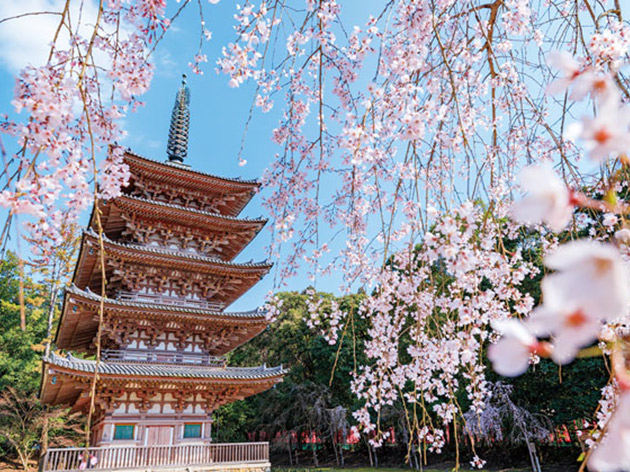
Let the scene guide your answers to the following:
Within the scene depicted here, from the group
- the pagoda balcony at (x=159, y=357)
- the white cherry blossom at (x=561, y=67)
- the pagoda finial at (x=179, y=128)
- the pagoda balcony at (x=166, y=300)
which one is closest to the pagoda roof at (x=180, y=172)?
the pagoda finial at (x=179, y=128)

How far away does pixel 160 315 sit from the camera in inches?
302

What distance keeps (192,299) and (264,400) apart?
365 inches

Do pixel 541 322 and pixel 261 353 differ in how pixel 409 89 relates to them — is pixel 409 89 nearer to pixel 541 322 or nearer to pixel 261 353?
pixel 541 322

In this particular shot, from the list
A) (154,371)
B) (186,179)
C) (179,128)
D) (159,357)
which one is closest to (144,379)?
(154,371)

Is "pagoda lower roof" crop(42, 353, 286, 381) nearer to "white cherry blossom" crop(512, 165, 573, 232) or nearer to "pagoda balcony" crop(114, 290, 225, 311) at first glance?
"pagoda balcony" crop(114, 290, 225, 311)

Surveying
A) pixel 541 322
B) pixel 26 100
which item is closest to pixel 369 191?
pixel 26 100

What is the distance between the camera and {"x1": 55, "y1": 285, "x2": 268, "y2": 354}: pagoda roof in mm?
7012

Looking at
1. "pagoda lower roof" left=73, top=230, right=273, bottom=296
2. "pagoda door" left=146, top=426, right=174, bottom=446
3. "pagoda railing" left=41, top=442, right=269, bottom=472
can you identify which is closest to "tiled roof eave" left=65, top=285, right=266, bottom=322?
"pagoda lower roof" left=73, top=230, right=273, bottom=296

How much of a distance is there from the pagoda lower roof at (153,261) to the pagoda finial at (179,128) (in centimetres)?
323

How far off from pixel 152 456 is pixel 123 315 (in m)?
2.46

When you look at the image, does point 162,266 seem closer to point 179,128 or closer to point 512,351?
point 179,128

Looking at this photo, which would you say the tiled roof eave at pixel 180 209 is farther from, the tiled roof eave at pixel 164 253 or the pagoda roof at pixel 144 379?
the pagoda roof at pixel 144 379

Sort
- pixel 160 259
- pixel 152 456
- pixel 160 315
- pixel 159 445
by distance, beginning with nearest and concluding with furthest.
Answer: pixel 152 456 < pixel 159 445 < pixel 160 315 < pixel 160 259

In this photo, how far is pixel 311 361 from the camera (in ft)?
57.0
